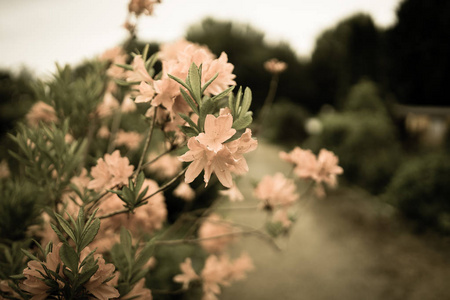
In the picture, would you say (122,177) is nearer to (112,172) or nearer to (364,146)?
(112,172)

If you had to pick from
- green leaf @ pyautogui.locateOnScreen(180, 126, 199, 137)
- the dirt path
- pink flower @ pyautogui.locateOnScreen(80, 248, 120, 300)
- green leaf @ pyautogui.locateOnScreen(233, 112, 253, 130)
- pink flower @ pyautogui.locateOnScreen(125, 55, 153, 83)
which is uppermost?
pink flower @ pyautogui.locateOnScreen(125, 55, 153, 83)

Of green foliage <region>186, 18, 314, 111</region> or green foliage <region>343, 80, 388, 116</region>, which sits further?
green foliage <region>186, 18, 314, 111</region>

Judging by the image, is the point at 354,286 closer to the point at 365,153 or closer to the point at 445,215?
the point at 445,215

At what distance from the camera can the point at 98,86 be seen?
1.49 meters

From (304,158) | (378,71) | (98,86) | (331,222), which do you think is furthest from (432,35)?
(98,86)

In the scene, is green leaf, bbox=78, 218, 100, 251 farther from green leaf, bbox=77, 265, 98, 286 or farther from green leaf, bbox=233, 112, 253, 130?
green leaf, bbox=233, 112, 253, 130

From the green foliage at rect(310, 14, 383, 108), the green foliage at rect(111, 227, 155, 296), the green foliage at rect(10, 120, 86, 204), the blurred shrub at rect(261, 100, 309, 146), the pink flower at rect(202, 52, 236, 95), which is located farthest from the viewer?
the blurred shrub at rect(261, 100, 309, 146)

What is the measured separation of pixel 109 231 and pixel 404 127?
919 centimetres

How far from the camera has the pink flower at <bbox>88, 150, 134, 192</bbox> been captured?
92cm

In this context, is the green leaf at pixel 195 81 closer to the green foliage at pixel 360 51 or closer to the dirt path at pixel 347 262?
the dirt path at pixel 347 262

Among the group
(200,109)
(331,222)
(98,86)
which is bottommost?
(331,222)

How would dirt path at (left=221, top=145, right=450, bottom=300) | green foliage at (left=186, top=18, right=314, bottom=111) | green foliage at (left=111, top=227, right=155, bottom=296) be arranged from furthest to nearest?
green foliage at (left=186, top=18, right=314, bottom=111)
dirt path at (left=221, top=145, right=450, bottom=300)
green foliage at (left=111, top=227, right=155, bottom=296)

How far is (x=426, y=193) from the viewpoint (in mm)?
4484

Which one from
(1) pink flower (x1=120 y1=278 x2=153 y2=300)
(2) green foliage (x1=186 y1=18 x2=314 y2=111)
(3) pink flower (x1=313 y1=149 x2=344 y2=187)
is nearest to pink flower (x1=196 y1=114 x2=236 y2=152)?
(1) pink flower (x1=120 y1=278 x2=153 y2=300)
